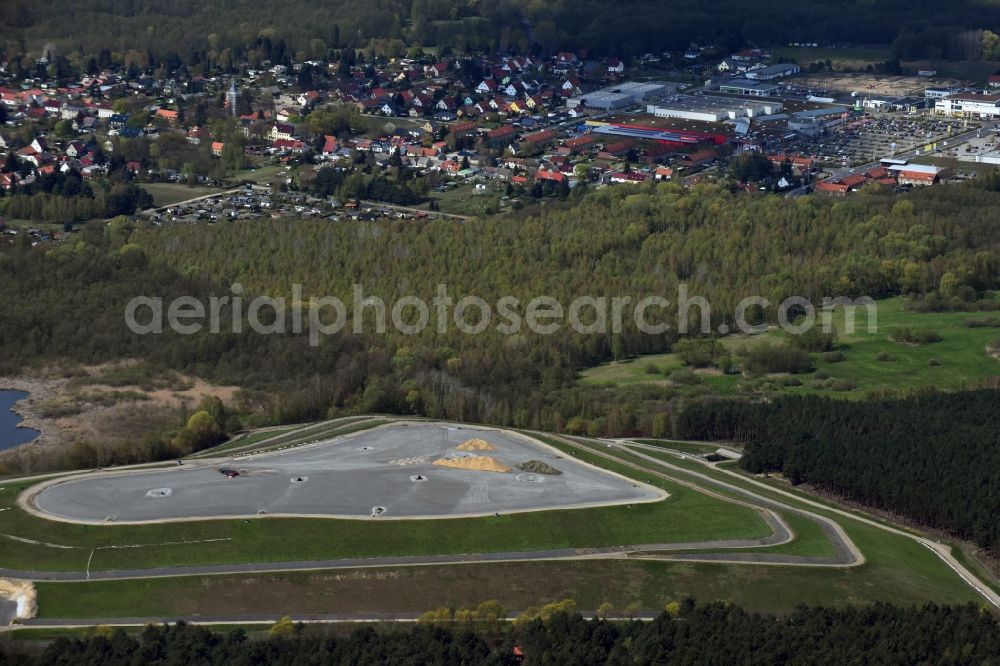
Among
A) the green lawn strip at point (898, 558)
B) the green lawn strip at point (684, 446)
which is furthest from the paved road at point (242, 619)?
the green lawn strip at point (684, 446)

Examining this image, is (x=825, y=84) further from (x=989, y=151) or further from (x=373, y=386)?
(x=373, y=386)

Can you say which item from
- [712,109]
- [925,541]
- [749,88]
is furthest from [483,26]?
[925,541]

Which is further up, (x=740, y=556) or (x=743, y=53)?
(x=743, y=53)

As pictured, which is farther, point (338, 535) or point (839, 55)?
point (839, 55)

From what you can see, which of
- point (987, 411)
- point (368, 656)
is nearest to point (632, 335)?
point (987, 411)

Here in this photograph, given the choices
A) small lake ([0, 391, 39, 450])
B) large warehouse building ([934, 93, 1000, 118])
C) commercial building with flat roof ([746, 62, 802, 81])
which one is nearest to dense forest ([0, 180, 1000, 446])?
small lake ([0, 391, 39, 450])

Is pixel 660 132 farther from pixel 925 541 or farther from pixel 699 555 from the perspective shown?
pixel 699 555
